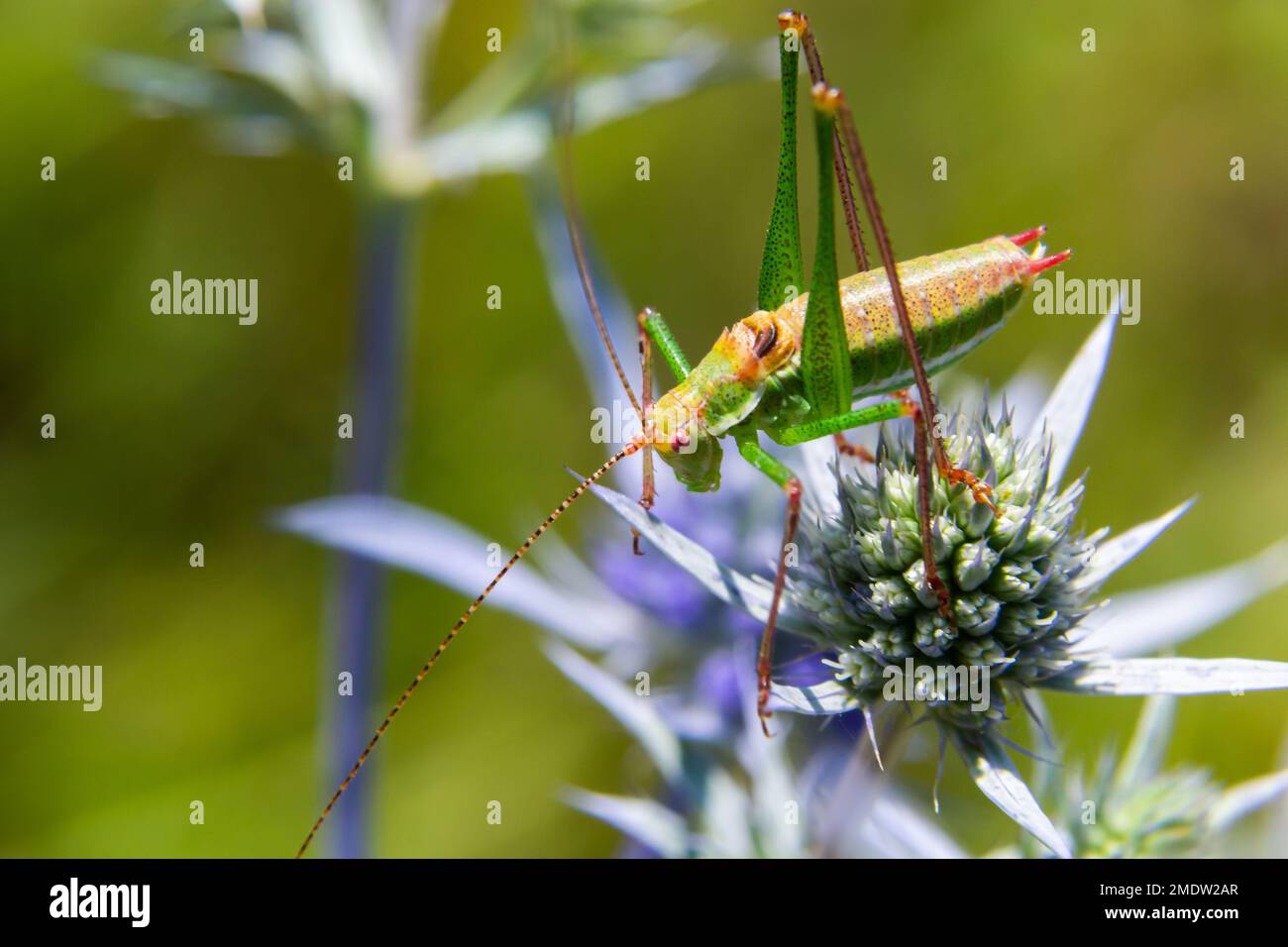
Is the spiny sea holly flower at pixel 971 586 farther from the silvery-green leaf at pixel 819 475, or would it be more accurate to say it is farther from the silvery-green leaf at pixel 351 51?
the silvery-green leaf at pixel 351 51

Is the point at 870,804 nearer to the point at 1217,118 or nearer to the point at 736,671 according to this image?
the point at 736,671

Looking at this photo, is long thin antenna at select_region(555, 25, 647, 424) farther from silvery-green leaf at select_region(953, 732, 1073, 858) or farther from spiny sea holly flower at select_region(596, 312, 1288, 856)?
silvery-green leaf at select_region(953, 732, 1073, 858)

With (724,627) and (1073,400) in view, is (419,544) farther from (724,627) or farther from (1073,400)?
(1073,400)

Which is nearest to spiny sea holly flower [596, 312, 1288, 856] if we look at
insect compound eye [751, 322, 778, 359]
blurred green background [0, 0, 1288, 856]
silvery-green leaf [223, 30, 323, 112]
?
insect compound eye [751, 322, 778, 359]

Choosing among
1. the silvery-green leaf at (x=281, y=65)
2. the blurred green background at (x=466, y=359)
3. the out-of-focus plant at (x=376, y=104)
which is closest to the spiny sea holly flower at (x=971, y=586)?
the out-of-focus plant at (x=376, y=104)

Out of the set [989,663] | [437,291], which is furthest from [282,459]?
[989,663]
